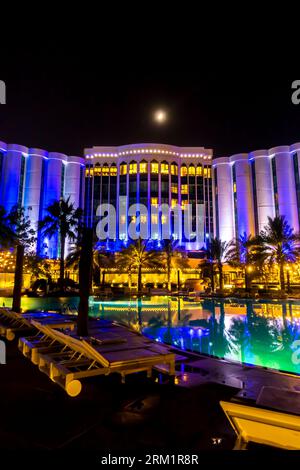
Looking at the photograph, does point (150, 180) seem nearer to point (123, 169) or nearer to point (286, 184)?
point (123, 169)

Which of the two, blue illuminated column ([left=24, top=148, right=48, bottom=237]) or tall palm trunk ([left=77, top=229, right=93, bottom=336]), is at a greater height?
blue illuminated column ([left=24, top=148, right=48, bottom=237])

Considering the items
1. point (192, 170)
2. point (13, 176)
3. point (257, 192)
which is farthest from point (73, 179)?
point (257, 192)

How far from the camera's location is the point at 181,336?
10719 mm

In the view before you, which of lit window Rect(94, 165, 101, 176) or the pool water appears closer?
the pool water

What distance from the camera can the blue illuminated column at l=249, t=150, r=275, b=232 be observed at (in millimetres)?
57281

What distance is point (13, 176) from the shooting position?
54.8 meters

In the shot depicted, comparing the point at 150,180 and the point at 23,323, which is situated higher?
the point at 150,180

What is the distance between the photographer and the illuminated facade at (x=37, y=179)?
2147 inches

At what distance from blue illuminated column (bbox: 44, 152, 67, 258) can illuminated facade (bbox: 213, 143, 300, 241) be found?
110 feet

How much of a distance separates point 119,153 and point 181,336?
5766 cm

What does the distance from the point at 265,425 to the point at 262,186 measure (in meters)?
61.1

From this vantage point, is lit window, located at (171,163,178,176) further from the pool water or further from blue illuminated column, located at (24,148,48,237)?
the pool water

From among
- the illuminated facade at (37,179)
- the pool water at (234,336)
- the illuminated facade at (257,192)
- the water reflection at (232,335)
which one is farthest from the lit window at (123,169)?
the water reflection at (232,335)

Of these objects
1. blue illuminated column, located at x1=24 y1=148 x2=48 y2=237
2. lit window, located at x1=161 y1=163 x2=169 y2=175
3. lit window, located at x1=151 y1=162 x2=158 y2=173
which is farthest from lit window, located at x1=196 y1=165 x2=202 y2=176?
blue illuminated column, located at x1=24 y1=148 x2=48 y2=237
